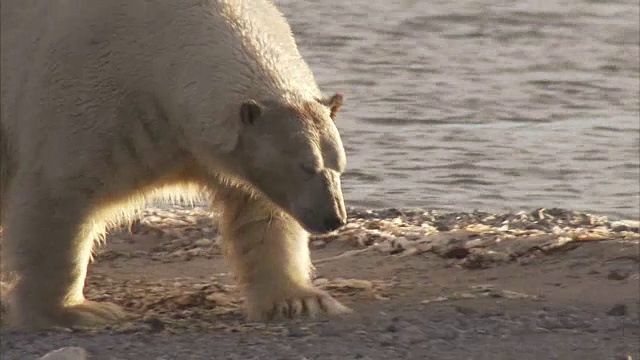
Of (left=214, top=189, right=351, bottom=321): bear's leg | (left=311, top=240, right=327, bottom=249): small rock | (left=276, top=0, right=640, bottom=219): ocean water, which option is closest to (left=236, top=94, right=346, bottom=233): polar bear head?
(left=214, top=189, right=351, bottom=321): bear's leg

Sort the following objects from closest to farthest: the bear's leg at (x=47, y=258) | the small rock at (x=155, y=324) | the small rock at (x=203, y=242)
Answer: the small rock at (x=155, y=324) → the bear's leg at (x=47, y=258) → the small rock at (x=203, y=242)

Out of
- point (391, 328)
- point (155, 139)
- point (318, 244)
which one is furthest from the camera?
point (318, 244)

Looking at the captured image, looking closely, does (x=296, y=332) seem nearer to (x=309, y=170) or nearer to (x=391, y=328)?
(x=391, y=328)

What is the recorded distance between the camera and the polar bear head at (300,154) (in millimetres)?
6586

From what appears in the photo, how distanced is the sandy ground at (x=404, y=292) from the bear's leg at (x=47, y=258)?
7.9 inches

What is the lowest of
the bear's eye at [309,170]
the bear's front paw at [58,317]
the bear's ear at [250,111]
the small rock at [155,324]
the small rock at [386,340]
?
the small rock at [386,340]

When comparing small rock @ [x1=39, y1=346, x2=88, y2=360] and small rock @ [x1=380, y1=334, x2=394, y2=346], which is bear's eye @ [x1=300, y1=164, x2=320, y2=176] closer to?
small rock @ [x1=380, y1=334, x2=394, y2=346]

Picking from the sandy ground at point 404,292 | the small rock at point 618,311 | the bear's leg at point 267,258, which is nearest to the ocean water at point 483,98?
the sandy ground at point 404,292

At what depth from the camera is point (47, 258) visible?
7160mm

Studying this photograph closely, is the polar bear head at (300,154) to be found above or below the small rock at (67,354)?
above

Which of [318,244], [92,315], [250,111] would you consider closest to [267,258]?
[92,315]

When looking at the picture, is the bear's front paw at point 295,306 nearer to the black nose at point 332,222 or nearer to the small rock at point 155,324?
the small rock at point 155,324

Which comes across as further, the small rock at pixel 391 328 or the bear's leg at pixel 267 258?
the bear's leg at pixel 267 258

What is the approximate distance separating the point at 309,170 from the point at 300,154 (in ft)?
0.25
